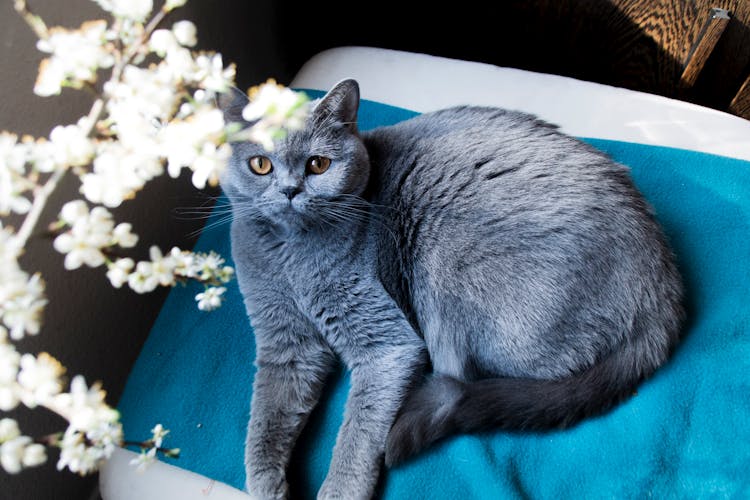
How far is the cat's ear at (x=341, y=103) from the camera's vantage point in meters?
1.01

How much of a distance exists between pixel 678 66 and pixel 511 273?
40.0 inches

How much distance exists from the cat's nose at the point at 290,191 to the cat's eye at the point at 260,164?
0.17ft

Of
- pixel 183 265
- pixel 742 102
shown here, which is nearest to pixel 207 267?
pixel 183 265

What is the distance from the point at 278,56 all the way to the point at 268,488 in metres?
1.27

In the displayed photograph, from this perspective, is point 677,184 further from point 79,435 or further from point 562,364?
point 79,435

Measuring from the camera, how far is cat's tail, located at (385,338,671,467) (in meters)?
0.94

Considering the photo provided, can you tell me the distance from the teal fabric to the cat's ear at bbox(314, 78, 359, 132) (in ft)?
1.36

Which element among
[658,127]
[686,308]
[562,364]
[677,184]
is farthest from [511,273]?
[658,127]

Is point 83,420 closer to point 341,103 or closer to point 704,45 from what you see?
point 341,103

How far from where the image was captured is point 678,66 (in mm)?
1646

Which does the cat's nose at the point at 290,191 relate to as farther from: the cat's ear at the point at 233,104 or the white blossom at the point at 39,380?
the white blossom at the point at 39,380

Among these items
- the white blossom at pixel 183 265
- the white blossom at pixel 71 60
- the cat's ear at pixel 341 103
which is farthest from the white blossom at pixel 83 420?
the cat's ear at pixel 341 103

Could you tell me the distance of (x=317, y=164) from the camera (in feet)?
3.39

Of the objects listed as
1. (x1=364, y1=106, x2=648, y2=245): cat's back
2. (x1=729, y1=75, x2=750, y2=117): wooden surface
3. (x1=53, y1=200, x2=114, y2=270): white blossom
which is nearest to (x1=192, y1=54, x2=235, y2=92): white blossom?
(x1=53, y1=200, x2=114, y2=270): white blossom
